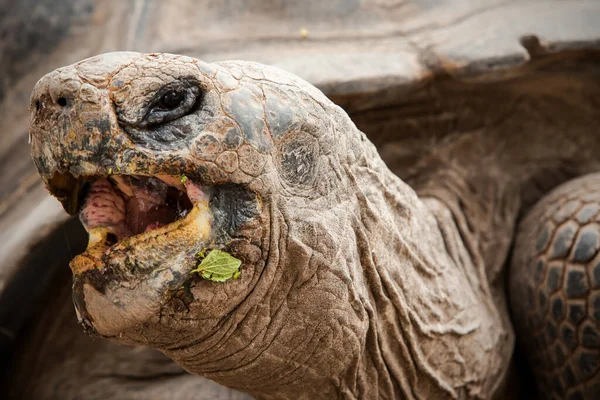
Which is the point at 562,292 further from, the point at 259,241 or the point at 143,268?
the point at 143,268

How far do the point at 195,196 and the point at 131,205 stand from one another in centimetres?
17

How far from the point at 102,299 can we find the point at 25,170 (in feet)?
3.92

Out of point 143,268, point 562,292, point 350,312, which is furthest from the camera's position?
point 562,292

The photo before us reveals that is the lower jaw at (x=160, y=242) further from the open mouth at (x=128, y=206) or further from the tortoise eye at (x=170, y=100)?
the tortoise eye at (x=170, y=100)

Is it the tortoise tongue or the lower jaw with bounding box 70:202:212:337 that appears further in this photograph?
the tortoise tongue

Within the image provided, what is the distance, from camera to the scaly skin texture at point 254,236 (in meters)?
1.21

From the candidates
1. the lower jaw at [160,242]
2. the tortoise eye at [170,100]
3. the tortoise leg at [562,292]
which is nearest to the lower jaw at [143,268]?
the lower jaw at [160,242]

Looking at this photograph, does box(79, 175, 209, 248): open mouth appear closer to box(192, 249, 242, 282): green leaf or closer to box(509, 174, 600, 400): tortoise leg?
box(192, 249, 242, 282): green leaf

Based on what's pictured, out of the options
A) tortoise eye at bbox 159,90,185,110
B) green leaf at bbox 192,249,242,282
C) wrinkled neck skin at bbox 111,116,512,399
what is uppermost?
tortoise eye at bbox 159,90,185,110

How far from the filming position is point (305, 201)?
4.53 ft

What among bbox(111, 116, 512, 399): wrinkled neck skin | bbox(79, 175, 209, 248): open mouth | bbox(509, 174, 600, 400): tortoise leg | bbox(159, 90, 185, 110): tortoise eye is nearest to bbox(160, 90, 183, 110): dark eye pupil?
bbox(159, 90, 185, 110): tortoise eye

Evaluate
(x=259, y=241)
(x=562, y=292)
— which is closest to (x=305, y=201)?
(x=259, y=241)

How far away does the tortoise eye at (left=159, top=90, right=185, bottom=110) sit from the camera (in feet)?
4.06

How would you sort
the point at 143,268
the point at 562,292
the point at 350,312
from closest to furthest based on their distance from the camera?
the point at 143,268 → the point at 350,312 → the point at 562,292
